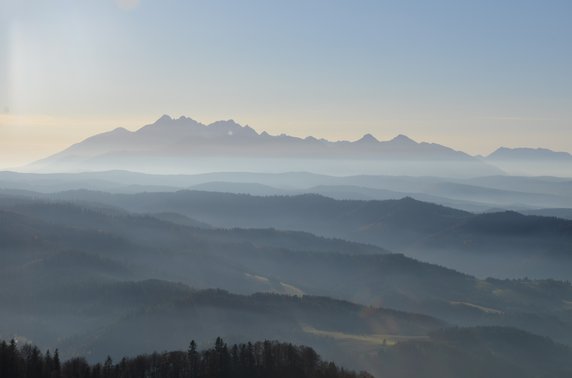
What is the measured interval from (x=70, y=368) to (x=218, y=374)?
40.8 m

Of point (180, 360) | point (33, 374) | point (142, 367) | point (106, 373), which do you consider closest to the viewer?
point (33, 374)

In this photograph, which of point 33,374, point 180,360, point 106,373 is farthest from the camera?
point 180,360

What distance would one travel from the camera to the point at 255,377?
199 m

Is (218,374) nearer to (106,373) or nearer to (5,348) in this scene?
(106,373)

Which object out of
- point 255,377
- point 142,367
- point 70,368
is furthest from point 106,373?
point 255,377

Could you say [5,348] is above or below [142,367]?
above

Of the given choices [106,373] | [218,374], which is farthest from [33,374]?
[218,374]

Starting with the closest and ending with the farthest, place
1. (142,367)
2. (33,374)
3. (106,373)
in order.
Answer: (33,374) → (106,373) → (142,367)

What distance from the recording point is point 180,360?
19888cm

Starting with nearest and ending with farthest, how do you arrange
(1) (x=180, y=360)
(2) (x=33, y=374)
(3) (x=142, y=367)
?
1. (2) (x=33, y=374)
2. (3) (x=142, y=367)
3. (1) (x=180, y=360)

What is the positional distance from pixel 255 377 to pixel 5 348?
7537 centimetres

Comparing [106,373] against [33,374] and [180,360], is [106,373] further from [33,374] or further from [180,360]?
[180,360]

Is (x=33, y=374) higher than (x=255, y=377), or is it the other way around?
(x=33, y=374)

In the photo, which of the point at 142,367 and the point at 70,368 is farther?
the point at 142,367
